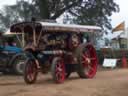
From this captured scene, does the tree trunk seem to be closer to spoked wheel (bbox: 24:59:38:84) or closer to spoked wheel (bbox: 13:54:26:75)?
spoked wheel (bbox: 13:54:26:75)

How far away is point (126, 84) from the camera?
603 inches

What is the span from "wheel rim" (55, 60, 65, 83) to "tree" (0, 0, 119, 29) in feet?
53.2

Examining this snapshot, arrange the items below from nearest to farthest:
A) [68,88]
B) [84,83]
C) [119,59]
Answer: [68,88], [84,83], [119,59]

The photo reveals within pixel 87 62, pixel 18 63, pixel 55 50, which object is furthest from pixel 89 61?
pixel 18 63

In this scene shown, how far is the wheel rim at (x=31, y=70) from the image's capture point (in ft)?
53.1

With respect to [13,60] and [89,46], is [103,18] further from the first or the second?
[89,46]

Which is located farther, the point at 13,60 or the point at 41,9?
the point at 41,9

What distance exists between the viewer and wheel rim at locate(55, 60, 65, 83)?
16089mm

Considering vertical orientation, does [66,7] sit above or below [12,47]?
above

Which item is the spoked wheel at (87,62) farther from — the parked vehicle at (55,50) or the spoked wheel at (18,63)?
the spoked wheel at (18,63)

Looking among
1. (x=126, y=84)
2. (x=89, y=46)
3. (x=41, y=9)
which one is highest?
(x=41, y=9)

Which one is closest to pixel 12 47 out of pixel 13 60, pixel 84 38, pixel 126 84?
pixel 13 60

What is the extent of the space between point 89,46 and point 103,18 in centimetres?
1632

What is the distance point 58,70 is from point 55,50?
0.83m
